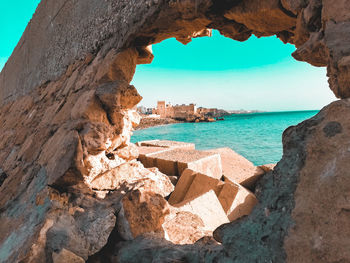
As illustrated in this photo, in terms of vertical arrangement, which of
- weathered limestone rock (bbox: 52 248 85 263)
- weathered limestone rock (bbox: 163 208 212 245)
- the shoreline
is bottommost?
the shoreline

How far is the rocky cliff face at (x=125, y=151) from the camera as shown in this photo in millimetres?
655

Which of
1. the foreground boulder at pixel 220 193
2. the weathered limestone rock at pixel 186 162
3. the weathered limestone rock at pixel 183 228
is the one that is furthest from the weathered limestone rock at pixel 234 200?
the weathered limestone rock at pixel 183 228

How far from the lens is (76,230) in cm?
134

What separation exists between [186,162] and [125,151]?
5.55 feet

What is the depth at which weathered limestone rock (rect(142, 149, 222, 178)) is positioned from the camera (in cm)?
357

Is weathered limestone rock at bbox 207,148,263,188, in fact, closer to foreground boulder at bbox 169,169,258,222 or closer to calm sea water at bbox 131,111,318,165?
foreground boulder at bbox 169,169,258,222

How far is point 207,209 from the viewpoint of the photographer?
2379 mm

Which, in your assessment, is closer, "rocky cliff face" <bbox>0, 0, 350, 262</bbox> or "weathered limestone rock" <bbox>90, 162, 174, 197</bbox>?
"rocky cliff face" <bbox>0, 0, 350, 262</bbox>

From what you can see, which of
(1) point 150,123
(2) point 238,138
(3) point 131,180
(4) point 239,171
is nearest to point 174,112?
(1) point 150,123

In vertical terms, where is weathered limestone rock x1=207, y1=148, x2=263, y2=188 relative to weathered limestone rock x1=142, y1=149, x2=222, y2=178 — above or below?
above

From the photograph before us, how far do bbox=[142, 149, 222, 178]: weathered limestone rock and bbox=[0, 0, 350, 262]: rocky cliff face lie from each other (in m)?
1.64

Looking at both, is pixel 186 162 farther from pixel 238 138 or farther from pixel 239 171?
pixel 238 138

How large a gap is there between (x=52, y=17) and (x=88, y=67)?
159cm

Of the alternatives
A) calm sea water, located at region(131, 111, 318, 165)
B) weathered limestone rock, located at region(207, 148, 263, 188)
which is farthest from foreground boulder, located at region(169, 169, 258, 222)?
calm sea water, located at region(131, 111, 318, 165)
